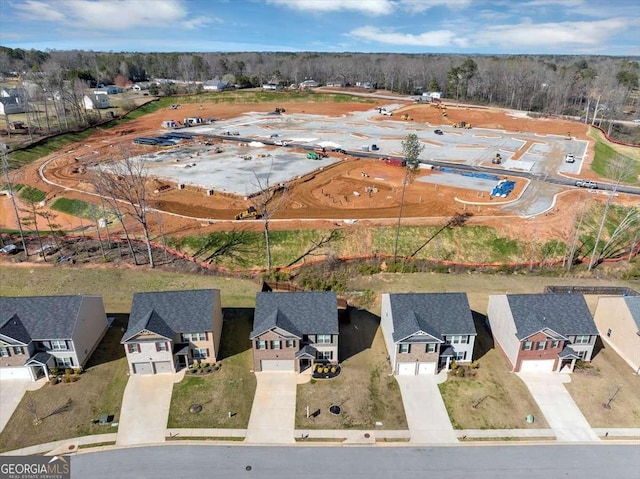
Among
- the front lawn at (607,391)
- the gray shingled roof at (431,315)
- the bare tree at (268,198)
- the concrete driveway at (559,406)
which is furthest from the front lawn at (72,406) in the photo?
the front lawn at (607,391)

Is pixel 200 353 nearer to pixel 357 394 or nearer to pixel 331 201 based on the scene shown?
pixel 357 394

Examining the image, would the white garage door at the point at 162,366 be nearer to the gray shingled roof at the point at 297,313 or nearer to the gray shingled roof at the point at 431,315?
the gray shingled roof at the point at 297,313

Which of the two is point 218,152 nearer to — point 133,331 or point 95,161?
point 95,161

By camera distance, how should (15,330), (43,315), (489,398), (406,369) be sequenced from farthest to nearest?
(406,369) → (43,315) → (15,330) → (489,398)

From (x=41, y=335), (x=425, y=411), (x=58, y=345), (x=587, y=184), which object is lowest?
(x=425, y=411)

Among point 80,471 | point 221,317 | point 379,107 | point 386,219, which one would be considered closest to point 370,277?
point 386,219

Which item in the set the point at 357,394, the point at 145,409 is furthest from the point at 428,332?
the point at 145,409
